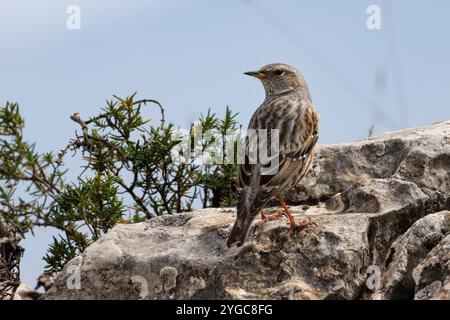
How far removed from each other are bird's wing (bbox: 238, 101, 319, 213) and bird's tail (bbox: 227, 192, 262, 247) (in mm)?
21

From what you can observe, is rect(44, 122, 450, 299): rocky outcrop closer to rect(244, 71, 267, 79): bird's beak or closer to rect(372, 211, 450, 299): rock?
rect(372, 211, 450, 299): rock

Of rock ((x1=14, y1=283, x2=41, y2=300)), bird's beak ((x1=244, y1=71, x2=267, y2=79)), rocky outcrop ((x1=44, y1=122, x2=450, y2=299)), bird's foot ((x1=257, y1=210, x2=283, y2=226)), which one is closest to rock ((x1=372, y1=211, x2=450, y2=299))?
rocky outcrop ((x1=44, y1=122, x2=450, y2=299))

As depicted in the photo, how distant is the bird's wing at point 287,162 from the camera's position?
21.7 feet

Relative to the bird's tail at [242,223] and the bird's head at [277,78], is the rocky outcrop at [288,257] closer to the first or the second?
the bird's tail at [242,223]

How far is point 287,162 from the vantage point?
23.0 ft

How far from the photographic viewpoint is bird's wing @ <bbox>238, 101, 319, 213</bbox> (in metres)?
6.62

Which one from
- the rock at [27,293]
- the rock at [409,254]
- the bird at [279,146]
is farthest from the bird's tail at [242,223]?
the rock at [27,293]

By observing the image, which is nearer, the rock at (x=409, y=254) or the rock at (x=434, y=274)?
the rock at (x=434, y=274)

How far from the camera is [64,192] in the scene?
800cm

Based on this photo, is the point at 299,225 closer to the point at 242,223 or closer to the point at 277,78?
the point at 242,223

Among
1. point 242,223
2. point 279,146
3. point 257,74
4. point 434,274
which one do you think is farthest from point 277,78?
point 434,274

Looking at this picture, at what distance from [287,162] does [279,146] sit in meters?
0.22
